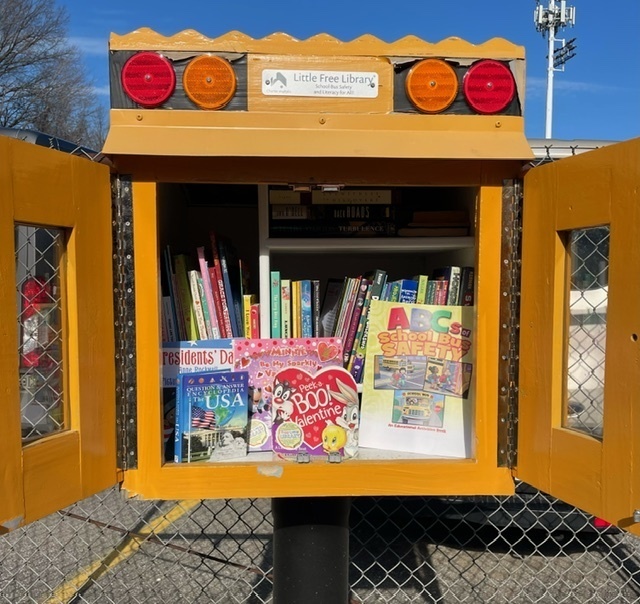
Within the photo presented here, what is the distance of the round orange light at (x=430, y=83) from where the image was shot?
1.44 m

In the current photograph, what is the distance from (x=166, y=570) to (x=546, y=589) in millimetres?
2171

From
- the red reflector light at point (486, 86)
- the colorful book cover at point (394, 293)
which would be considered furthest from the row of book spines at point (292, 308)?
the red reflector light at point (486, 86)

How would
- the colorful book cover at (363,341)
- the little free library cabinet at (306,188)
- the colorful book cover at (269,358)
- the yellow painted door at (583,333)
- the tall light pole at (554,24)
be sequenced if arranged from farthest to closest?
the tall light pole at (554,24) → the colorful book cover at (363,341) → the colorful book cover at (269,358) → the little free library cabinet at (306,188) → the yellow painted door at (583,333)

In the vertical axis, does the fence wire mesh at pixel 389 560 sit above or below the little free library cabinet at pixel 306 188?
below

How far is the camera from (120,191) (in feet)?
4.70

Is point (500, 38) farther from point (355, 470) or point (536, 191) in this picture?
point (355, 470)

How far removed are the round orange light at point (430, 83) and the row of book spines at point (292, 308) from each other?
64 centimetres

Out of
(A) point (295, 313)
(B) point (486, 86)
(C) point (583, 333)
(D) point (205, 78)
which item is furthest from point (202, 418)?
(B) point (486, 86)

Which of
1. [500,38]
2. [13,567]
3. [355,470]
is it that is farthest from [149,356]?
[13,567]

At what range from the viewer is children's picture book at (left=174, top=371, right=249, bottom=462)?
1.60 metres

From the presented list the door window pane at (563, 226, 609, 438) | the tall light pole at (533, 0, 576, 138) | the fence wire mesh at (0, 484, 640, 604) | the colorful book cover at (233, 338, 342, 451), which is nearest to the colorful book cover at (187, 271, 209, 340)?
the colorful book cover at (233, 338, 342, 451)

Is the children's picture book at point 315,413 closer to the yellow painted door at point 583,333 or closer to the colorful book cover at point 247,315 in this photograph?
the colorful book cover at point 247,315

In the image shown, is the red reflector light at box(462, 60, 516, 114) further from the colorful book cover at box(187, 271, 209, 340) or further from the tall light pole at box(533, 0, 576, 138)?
the tall light pole at box(533, 0, 576, 138)

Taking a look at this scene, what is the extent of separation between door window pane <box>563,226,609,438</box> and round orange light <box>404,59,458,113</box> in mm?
472
